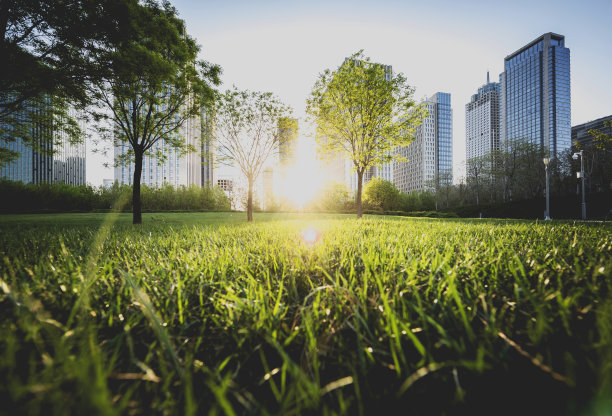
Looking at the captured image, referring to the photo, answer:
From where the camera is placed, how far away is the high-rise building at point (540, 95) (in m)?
82.7

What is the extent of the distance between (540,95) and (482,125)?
19.3m

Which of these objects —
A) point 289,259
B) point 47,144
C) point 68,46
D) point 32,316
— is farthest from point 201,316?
point 47,144

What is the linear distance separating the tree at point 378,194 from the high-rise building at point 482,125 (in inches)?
2394

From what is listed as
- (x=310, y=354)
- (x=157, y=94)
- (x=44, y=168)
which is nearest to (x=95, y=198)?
(x=44, y=168)

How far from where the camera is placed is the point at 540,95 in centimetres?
8569

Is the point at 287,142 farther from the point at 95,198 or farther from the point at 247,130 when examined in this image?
the point at 95,198

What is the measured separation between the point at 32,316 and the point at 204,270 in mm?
801

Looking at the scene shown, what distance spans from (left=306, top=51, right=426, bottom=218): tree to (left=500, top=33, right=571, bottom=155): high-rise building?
316ft

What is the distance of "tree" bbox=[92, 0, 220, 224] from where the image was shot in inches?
350

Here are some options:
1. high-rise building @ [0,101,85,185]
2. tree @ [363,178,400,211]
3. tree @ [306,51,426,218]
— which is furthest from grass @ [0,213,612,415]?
tree @ [363,178,400,211]

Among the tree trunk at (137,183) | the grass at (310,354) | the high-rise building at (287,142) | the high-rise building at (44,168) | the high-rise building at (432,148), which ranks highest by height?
the high-rise building at (432,148)

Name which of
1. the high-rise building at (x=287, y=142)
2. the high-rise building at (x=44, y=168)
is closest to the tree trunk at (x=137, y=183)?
the high-rise building at (x=287, y=142)

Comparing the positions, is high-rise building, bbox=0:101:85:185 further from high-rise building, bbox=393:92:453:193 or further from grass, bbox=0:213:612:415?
high-rise building, bbox=393:92:453:193

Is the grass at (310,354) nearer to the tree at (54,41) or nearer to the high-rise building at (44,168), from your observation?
the tree at (54,41)
